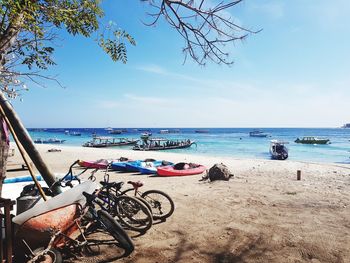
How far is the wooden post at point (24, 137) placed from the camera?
597 cm

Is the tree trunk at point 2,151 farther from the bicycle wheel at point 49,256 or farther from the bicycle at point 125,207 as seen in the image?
the bicycle wheel at point 49,256

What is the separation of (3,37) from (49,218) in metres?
3.52

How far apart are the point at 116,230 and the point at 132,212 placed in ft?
3.62

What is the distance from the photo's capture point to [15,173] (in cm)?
1448

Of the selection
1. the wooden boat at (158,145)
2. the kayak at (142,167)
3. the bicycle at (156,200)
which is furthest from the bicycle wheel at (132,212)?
the wooden boat at (158,145)

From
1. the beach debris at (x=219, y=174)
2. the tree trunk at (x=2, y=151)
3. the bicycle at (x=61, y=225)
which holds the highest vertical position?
the tree trunk at (x=2, y=151)

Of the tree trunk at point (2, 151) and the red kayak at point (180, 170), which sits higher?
the tree trunk at point (2, 151)

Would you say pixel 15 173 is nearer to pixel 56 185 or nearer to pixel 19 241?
pixel 56 185

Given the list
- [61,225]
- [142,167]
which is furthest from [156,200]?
[142,167]

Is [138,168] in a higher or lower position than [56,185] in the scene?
lower

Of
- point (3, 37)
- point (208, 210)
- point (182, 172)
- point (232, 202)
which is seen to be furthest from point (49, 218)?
point (182, 172)

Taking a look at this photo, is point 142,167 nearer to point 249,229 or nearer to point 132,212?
point 132,212

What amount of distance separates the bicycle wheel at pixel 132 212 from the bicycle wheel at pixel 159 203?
26.5 inches

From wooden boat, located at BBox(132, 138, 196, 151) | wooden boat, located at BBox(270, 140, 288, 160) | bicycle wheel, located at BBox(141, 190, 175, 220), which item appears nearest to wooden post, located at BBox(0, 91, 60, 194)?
bicycle wheel, located at BBox(141, 190, 175, 220)
